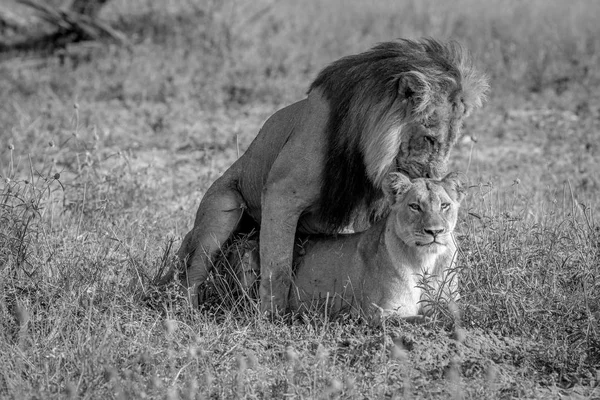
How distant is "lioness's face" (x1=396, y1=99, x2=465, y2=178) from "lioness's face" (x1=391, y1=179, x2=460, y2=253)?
120 mm

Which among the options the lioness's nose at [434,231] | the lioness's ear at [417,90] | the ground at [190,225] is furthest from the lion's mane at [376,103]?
the ground at [190,225]

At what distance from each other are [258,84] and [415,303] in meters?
6.22

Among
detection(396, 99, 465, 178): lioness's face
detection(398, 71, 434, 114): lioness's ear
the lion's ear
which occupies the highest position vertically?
detection(398, 71, 434, 114): lioness's ear

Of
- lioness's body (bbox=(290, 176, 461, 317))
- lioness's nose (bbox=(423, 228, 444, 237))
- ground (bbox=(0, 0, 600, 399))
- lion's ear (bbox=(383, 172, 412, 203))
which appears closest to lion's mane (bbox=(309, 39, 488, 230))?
lion's ear (bbox=(383, 172, 412, 203))

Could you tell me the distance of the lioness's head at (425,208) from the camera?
4.85m

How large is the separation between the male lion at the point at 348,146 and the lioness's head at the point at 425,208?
145 mm

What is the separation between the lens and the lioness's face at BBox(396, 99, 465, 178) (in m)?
5.02

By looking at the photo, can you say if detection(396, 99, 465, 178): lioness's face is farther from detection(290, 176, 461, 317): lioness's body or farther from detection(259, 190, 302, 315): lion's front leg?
detection(259, 190, 302, 315): lion's front leg

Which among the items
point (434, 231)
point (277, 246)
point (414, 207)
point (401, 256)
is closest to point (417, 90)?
point (414, 207)

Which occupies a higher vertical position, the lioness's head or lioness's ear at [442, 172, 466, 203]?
lioness's ear at [442, 172, 466, 203]

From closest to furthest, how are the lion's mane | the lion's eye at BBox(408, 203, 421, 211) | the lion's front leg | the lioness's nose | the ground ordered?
1. the ground
2. the lioness's nose
3. the lion's eye at BBox(408, 203, 421, 211)
4. the lion's mane
5. the lion's front leg

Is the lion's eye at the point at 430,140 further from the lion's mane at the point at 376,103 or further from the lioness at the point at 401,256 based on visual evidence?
the lioness at the point at 401,256

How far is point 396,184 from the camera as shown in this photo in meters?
4.96

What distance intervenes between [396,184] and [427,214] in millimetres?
227
